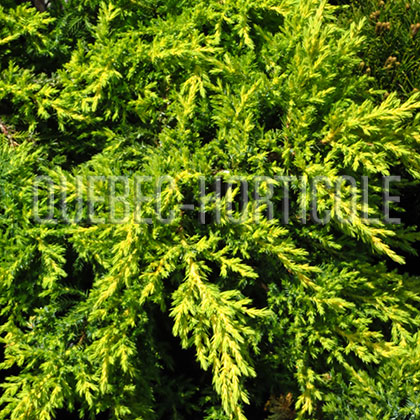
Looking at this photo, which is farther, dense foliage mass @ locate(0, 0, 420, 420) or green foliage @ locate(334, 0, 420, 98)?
green foliage @ locate(334, 0, 420, 98)

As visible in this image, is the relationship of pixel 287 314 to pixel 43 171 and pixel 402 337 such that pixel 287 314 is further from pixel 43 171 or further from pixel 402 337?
pixel 43 171

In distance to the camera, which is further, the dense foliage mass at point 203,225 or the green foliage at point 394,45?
the green foliage at point 394,45

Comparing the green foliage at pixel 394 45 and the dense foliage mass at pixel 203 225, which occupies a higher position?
the green foliage at pixel 394 45

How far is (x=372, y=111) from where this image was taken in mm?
2236

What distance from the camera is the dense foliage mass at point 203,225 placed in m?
2.16

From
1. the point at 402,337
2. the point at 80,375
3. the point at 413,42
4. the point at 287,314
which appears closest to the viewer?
the point at 80,375

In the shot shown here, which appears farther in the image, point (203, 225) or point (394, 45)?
point (394, 45)

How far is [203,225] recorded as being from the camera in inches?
94.0

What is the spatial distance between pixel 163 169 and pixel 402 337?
1.43 m

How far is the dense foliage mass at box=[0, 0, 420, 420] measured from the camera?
2163 mm

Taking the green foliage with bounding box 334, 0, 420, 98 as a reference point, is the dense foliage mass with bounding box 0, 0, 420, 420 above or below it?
below

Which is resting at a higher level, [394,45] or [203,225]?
[394,45]

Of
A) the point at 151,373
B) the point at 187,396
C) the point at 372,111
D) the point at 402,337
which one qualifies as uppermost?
the point at 372,111

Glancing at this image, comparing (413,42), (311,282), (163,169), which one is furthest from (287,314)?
(413,42)
